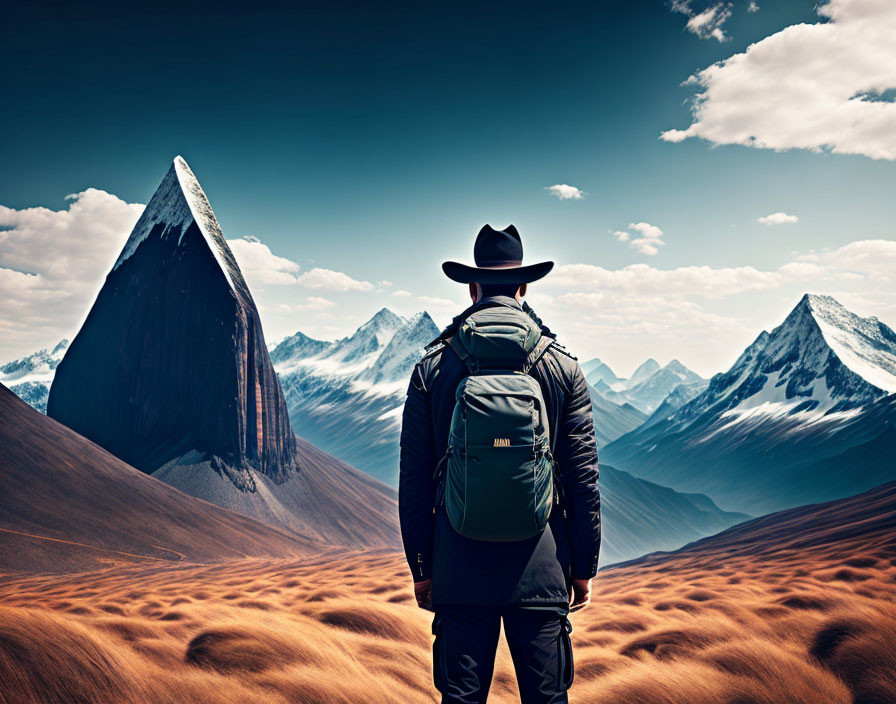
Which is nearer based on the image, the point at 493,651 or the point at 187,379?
the point at 493,651

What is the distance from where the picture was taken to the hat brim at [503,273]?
4453mm

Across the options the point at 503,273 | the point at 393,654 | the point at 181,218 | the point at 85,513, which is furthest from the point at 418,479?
the point at 181,218

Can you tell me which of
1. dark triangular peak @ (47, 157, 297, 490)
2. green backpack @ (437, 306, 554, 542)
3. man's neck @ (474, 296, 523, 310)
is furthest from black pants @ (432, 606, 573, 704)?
dark triangular peak @ (47, 157, 297, 490)

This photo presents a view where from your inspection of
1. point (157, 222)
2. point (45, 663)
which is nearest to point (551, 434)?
point (45, 663)

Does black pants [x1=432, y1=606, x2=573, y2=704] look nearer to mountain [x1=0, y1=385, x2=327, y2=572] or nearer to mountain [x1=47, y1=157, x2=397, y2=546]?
mountain [x1=0, y1=385, x2=327, y2=572]

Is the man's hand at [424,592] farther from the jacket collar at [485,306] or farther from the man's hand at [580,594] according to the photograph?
the jacket collar at [485,306]

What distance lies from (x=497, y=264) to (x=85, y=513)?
46.5 metres

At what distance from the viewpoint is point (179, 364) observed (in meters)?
68.7

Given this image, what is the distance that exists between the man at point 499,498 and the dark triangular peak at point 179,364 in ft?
218

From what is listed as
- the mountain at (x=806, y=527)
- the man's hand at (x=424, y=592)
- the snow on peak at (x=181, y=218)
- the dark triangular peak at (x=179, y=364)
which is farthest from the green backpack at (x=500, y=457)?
the snow on peak at (x=181, y=218)

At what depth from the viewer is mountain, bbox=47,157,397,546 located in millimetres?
65375

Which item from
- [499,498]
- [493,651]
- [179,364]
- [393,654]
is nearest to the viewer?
[499,498]

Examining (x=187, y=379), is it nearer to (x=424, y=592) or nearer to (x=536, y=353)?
(x=424, y=592)

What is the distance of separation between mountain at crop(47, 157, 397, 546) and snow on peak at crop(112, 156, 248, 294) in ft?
0.69
